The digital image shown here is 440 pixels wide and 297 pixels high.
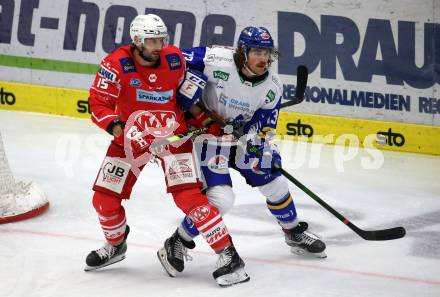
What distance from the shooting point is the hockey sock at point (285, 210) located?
4.28m

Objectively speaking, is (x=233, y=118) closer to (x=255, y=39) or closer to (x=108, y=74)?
(x=255, y=39)

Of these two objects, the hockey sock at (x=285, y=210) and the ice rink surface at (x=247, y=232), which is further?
the hockey sock at (x=285, y=210)

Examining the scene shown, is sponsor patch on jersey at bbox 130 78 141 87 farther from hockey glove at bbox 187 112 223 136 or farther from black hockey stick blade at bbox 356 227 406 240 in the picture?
black hockey stick blade at bbox 356 227 406 240

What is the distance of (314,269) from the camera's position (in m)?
4.23

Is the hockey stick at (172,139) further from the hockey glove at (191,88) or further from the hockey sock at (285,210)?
the hockey sock at (285,210)

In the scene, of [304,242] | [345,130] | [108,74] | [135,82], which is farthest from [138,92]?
[345,130]

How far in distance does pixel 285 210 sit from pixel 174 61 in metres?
0.98

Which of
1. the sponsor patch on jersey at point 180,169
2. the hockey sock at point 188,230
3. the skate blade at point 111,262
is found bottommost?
the skate blade at point 111,262

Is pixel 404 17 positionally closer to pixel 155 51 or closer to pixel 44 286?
pixel 155 51

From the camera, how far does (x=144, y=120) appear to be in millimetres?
3939

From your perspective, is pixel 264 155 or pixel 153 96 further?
pixel 264 155

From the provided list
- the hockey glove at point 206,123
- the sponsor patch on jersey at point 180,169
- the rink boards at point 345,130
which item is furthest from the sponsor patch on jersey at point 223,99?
the rink boards at point 345,130

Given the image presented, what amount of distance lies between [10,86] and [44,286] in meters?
4.31

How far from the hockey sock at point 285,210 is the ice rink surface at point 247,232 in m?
0.19
